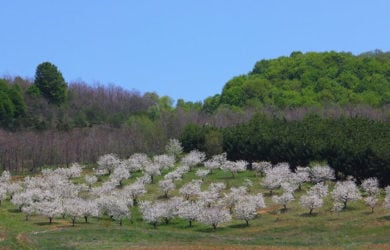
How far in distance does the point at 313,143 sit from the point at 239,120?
2126 inches

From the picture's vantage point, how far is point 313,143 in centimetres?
9525

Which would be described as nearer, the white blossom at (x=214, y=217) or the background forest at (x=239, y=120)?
the white blossom at (x=214, y=217)

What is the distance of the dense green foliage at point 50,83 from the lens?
159750 millimetres

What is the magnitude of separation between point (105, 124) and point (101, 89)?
1734 inches

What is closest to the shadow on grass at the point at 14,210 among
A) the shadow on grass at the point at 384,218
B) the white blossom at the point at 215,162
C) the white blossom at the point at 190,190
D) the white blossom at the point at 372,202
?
the white blossom at the point at 190,190

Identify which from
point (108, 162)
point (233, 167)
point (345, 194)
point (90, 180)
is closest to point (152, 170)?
point (90, 180)

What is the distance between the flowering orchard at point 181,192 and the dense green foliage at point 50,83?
186 feet

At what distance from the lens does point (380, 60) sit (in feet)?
633

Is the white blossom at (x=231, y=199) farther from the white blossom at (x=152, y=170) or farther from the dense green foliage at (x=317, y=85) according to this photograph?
the dense green foliage at (x=317, y=85)

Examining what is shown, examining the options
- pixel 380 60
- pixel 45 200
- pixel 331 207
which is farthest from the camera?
pixel 380 60

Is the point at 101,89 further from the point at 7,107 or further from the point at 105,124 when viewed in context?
the point at 7,107

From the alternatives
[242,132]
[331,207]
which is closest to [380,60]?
[242,132]

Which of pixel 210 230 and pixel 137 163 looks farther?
pixel 137 163

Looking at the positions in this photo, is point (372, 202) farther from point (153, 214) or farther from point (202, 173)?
point (202, 173)
